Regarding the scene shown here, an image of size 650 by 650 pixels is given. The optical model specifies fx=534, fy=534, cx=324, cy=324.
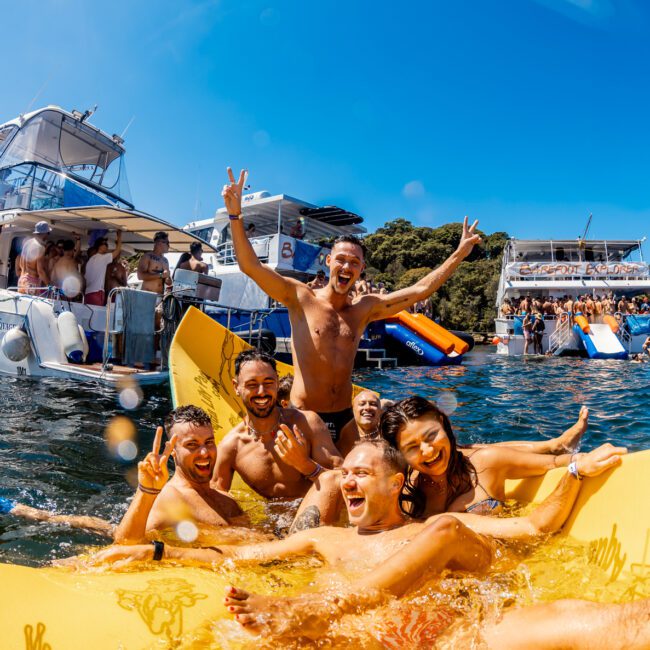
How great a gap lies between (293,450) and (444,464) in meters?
0.78

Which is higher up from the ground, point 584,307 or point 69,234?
point 584,307

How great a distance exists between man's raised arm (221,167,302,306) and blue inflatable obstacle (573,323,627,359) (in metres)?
16.1

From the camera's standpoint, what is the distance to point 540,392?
9344 mm

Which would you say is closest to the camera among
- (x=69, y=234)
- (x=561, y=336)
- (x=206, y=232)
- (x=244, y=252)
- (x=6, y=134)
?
(x=244, y=252)

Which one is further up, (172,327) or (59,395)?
(172,327)

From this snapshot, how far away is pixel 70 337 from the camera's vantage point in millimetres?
8047

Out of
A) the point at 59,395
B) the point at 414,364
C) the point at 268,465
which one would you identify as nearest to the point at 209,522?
the point at 268,465

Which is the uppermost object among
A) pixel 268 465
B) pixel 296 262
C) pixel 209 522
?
pixel 296 262

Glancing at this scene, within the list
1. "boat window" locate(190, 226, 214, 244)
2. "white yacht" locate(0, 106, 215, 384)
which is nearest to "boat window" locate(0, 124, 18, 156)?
"white yacht" locate(0, 106, 215, 384)

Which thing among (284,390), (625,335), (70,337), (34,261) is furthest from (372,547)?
(625,335)

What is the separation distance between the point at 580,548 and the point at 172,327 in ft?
22.5

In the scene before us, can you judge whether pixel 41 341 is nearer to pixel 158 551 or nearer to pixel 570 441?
pixel 158 551

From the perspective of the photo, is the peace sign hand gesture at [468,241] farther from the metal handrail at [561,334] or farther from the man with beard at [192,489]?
the metal handrail at [561,334]

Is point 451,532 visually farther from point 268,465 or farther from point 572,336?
point 572,336
